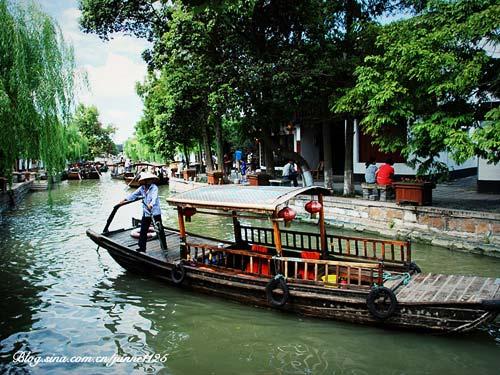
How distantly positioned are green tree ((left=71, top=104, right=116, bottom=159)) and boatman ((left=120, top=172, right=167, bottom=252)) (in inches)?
1868

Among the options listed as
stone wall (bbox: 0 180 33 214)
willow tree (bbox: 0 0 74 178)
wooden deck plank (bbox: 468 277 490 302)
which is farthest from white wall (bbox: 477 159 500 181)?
stone wall (bbox: 0 180 33 214)

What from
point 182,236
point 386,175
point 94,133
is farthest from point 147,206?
point 94,133

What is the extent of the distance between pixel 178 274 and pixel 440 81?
6800 millimetres

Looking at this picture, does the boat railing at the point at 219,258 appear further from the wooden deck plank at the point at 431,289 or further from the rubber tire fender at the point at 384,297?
the wooden deck plank at the point at 431,289

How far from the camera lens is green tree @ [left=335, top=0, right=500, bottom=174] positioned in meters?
8.22

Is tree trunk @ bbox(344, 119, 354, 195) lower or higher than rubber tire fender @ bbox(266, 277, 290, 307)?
higher

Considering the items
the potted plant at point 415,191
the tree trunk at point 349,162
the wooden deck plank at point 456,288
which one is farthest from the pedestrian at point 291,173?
the wooden deck plank at point 456,288

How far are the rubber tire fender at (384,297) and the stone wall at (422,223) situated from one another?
512 centimetres

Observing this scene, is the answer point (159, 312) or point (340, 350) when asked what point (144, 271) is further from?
→ point (340, 350)

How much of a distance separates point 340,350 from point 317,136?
17492 millimetres

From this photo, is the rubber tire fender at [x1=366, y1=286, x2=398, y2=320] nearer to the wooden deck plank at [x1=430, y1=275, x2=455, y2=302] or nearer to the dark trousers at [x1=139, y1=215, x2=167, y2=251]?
the wooden deck plank at [x1=430, y1=275, x2=455, y2=302]

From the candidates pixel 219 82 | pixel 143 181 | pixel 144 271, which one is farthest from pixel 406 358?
pixel 219 82

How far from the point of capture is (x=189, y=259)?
7.15m

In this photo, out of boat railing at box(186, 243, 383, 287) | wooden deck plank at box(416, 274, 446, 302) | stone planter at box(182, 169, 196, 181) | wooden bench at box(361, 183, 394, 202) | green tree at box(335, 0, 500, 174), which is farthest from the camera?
stone planter at box(182, 169, 196, 181)
